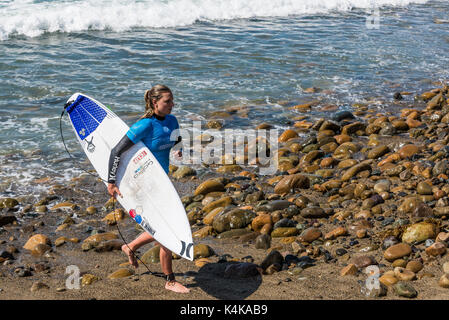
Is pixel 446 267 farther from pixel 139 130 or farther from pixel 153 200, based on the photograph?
pixel 139 130

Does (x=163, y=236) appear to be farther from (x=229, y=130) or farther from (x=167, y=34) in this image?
(x=167, y=34)

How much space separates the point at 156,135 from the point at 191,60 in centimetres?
1044

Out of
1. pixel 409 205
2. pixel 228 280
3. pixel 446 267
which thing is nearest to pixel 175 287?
pixel 228 280

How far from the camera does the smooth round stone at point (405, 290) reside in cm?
418

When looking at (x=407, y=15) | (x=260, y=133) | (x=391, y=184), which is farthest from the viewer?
(x=407, y=15)

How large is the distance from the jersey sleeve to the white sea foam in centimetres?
1421

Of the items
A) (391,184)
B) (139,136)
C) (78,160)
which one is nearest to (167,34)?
(78,160)

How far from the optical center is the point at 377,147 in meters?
8.23

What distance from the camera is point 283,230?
588 centimetres

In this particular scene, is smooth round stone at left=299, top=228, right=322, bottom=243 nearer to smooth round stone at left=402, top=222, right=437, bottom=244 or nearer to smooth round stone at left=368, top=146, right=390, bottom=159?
smooth round stone at left=402, top=222, right=437, bottom=244

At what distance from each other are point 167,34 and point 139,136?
14371 mm

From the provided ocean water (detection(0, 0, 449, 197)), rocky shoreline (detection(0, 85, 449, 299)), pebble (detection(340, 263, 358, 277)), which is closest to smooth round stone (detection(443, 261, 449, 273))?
rocky shoreline (detection(0, 85, 449, 299))

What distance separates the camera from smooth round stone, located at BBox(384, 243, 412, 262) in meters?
4.91

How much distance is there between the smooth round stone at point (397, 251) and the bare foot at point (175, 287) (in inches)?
82.7
